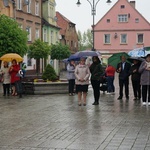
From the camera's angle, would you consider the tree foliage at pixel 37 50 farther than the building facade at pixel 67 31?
No

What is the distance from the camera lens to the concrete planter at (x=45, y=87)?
18845mm

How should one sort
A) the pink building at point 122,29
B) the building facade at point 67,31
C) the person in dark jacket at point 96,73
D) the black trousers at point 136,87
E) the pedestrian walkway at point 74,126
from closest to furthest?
1. the pedestrian walkway at point 74,126
2. the person in dark jacket at point 96,73
3. the black trousers at point 136,87
4. the pink building at point 122,29
5. the building facade at point 67,31

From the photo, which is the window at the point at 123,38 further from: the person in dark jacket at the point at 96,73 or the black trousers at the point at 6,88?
the person in dark jacket at the point at 96,73

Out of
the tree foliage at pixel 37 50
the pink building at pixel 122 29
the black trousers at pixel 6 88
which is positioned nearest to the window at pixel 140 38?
the pink building at pixel 122 29

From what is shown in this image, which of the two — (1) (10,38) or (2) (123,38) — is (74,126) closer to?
(1) (10,38)

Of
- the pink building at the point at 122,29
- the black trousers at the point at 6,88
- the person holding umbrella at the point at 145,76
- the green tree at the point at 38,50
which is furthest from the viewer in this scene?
the pink building at the point at 122,29

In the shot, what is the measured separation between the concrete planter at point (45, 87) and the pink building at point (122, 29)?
4485 centimetres

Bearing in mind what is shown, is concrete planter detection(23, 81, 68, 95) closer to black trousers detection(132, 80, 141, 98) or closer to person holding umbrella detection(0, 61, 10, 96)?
person holding umbrella detection(0, 61, 10, 96)

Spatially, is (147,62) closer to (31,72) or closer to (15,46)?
(15,46)

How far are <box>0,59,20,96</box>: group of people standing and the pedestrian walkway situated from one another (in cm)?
368

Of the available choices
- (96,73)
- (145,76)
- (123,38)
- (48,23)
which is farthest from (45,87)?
(123,38)

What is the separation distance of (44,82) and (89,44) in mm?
104140

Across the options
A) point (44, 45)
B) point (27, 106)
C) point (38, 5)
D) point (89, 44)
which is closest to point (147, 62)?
point (27, 106)

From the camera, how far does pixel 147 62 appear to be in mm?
14156
